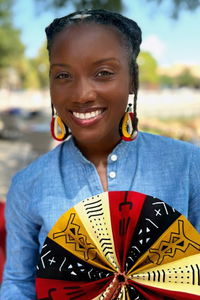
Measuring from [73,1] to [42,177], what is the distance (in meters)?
3.88

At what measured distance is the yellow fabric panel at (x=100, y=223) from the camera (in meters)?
1.00

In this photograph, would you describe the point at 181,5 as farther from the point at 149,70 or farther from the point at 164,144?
the point at 149,70

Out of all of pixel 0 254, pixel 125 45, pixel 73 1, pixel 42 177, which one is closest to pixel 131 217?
pixel 42 177

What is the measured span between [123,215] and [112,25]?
637 mm

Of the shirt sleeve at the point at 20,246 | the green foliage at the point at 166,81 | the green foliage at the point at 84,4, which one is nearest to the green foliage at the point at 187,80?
the green foliage at the point at 166,81

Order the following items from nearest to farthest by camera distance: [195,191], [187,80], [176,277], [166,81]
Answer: [176,277] < [195,191] < [187,80] < [166,81]

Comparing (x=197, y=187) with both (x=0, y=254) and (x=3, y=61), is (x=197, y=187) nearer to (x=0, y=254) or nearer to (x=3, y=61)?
(x=0, y=254)

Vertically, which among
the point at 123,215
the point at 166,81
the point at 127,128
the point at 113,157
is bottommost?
the point at 123,215

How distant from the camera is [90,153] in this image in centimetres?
129

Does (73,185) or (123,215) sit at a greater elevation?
(73,185)

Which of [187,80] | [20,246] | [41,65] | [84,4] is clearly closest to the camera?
[20,246]

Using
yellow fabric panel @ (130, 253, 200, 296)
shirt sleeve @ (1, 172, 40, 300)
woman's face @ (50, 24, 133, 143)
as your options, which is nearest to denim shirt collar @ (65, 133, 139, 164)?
woman's face @ (50, 24, 133, 143)

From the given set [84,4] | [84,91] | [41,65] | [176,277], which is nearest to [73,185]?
[84,91]

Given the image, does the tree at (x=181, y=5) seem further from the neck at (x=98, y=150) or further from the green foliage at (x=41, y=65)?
the green foliage at (x=41, y=65)
